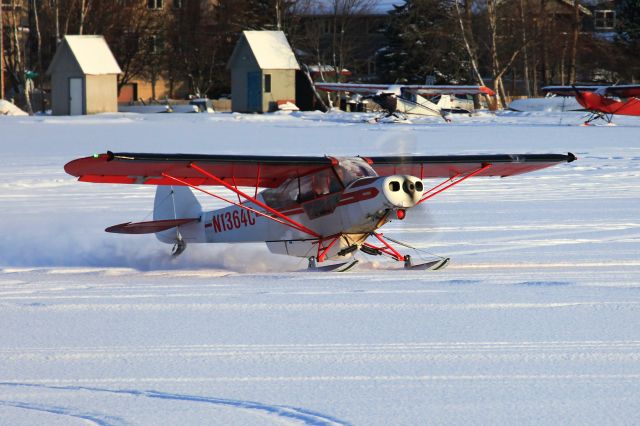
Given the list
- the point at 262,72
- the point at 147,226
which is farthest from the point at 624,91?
the point at 147,226

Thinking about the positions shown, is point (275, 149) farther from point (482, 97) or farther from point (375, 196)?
point (482, 97)

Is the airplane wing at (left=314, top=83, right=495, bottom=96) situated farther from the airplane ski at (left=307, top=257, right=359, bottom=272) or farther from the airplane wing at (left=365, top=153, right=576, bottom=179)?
the airplane ski at (left=307, top=257, right=359, bottom=272)

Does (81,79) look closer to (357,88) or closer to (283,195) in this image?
(357,88)

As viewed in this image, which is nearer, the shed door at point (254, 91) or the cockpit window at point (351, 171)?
the cockpit window at point (351, 171)

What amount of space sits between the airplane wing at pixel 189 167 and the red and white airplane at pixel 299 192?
0.01 metres

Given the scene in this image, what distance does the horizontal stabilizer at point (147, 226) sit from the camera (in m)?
12.1

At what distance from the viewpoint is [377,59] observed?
69.0 meters

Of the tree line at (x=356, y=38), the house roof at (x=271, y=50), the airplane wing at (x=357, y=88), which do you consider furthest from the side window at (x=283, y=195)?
the house roof at (x=271, y=50)

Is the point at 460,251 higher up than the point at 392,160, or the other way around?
the point at 392,160

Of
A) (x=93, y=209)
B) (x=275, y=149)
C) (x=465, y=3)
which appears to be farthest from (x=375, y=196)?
(x=465, y=3)

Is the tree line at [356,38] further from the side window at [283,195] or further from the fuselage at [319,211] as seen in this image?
the side window at [283,195]

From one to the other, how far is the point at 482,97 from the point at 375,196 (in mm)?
58271

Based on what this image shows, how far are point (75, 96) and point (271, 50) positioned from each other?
11.6 m

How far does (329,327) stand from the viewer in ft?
23.2
